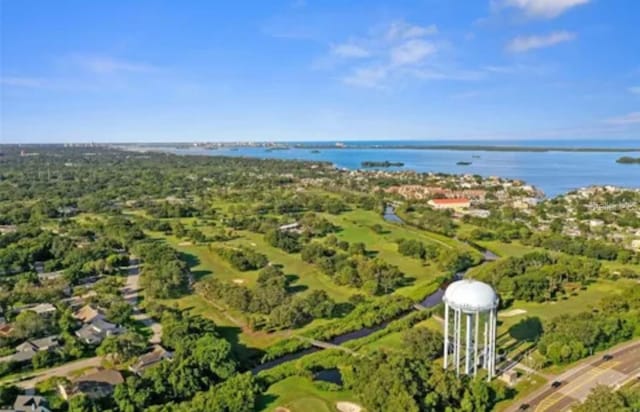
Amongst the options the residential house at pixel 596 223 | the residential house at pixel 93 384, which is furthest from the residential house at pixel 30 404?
the residential house at pixel 596 223

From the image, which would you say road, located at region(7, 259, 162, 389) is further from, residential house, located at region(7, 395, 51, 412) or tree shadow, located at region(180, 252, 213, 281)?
tree shadow, located at region(180, 252, 213, 281)

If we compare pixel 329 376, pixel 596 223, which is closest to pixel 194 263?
pixel 329 376

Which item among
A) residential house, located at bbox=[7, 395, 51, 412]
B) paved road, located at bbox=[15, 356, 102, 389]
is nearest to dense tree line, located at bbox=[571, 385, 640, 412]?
residential house, located at bbox=[7, 395, 51, 412]

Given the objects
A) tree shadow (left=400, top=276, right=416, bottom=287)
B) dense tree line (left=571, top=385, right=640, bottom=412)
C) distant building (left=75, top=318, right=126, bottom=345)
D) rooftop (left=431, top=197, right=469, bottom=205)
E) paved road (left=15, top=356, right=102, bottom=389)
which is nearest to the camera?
dense tree line (left=571, top=385, right=640, bottom=412)

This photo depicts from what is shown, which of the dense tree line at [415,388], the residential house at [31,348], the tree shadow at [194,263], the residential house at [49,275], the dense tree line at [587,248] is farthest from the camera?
the dense tree line at [587,248]

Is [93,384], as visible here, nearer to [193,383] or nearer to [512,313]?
[193,383]

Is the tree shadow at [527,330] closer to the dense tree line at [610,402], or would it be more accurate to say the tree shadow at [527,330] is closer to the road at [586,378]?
the road at [586,378]
